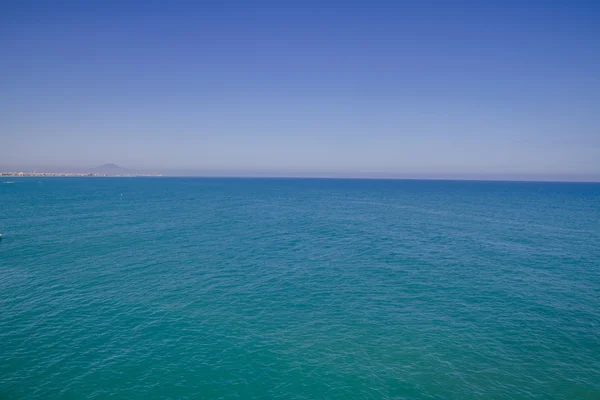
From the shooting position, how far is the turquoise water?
26.3 meters

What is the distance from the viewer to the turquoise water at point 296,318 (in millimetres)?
26328

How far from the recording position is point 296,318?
36.6 metres

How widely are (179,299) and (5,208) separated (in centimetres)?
12168

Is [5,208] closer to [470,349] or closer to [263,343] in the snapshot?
[263,343]

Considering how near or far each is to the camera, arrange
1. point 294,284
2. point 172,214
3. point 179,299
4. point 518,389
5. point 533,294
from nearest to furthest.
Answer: point 518,389
point 179,299
point 533,294
point 294,284
point 172,214

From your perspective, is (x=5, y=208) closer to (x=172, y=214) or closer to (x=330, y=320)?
(x=172, y=214)

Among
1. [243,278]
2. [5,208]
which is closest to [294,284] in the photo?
[243,278]

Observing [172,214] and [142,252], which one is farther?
[172,214]

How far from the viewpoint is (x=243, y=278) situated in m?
48.8

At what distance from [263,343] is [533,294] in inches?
1495

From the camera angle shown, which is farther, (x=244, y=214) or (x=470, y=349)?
(x=244, y=214)

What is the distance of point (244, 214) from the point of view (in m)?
115

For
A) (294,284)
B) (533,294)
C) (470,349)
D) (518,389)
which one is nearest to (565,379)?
(518,389)

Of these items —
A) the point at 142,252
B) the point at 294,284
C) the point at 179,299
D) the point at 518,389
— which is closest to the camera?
the point at 518,389
